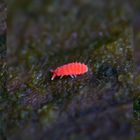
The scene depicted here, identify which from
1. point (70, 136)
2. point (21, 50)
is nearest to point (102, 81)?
point (70, 136)

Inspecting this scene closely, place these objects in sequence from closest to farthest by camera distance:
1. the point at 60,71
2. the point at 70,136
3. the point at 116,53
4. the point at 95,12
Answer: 1. the point at 70,136
2. the point at 60,71
3. the point at 116,53
4. the point at 95,12

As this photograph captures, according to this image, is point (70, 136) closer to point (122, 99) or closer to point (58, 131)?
point (58, 131)

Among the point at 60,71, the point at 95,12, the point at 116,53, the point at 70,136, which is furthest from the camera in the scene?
the point at 95,12

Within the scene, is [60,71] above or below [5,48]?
below
